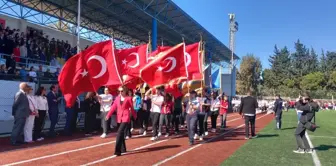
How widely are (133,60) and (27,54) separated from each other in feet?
29.9

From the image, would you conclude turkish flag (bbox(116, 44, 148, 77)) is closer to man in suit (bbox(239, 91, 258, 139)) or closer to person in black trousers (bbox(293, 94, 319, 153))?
man in suit (bbox(239, 91, 258, 139))

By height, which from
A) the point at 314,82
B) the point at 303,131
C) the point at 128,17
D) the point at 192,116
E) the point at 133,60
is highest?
the point at 128,17

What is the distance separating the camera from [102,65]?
10492 millimetres

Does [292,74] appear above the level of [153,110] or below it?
above

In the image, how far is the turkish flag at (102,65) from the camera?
10.2m

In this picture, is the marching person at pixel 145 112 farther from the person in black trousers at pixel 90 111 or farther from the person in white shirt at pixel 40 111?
the person in white shirt at pixel 40 111

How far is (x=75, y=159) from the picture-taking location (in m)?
8.30

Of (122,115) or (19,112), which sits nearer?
(122,115)

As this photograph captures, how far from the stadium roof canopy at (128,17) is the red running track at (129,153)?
52.6ft

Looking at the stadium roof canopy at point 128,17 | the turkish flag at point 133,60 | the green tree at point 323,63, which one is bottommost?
the turkish flag at point 133,60

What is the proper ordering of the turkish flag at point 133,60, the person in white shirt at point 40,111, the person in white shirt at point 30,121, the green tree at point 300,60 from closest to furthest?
1. the person in white shirt at point 30,121
2. the person in white shirt at point 40,111
3. the turkish flag at point 133,60
4. the green tree at point 300,60

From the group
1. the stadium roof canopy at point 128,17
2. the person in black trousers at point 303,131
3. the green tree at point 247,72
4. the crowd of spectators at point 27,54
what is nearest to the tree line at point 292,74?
the green tree at point 247,72

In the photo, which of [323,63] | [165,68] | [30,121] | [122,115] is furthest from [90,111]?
[323,63]

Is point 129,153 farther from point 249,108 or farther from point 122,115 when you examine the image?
point 249,108
